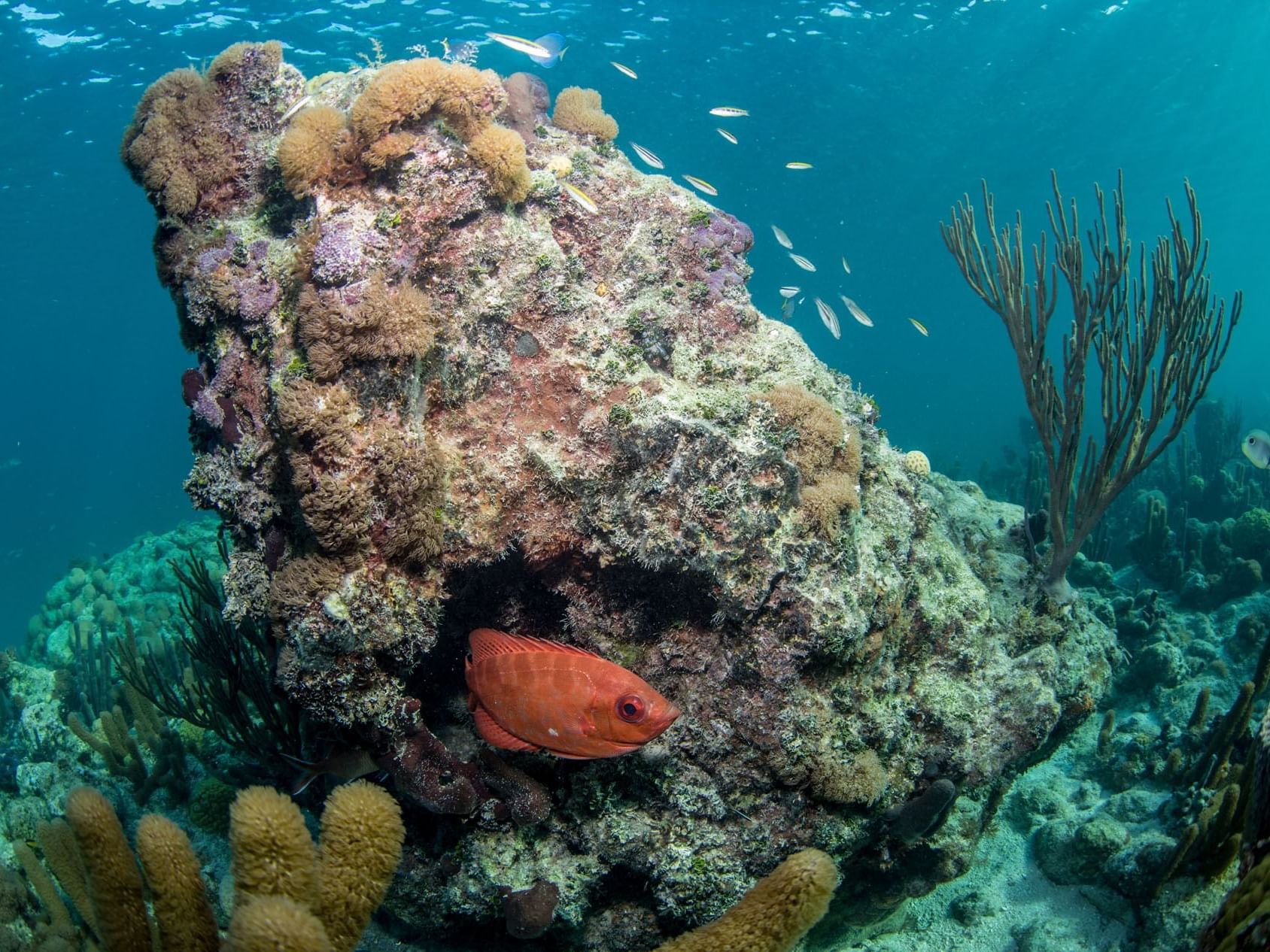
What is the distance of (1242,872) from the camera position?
5.44ft

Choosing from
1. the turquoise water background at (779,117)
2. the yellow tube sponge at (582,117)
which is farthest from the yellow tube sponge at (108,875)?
the turquoise water background at (779,117)

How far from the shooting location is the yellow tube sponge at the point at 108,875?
212 cm

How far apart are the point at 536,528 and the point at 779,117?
122ft

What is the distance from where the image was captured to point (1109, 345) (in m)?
5.71

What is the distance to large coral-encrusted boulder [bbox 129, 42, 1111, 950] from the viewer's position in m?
2.87

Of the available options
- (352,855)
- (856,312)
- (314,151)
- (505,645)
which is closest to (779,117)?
(856,312)

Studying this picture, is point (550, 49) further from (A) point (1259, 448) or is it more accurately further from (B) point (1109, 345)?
(A) point (1259, 448)

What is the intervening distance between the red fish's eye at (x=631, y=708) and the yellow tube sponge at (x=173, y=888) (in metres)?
1.48

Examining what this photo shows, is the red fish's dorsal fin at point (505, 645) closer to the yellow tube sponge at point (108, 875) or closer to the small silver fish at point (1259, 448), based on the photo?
the yellow tube sponge at point (108, 875)

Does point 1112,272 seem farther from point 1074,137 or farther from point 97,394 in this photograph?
point 97,394

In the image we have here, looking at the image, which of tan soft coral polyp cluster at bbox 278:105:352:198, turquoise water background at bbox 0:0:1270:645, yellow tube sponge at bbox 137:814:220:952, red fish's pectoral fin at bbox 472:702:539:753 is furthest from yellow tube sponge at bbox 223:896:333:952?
turquoise water background at bbox 0:0:1270:645

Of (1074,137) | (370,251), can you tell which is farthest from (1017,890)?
(1074,137)

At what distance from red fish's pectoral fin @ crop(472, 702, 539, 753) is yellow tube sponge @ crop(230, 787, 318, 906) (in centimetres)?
85

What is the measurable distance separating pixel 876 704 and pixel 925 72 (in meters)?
35.1
